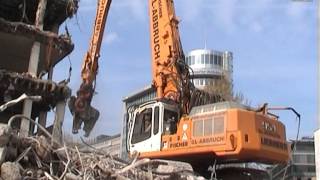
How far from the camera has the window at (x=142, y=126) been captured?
52.7ft

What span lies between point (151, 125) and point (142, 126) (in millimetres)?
355

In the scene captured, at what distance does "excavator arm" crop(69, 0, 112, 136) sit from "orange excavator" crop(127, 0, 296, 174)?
4192 mm

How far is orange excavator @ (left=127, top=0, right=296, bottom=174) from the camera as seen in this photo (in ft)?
48.7

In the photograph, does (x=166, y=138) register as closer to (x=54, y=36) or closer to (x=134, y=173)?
(x=134, y=173)

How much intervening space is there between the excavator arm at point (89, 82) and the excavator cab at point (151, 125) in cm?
478

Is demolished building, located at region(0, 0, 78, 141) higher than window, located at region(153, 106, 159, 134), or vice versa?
demolished building, located at region(0, 0, 78, 141)

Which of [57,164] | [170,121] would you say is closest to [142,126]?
[170,121]

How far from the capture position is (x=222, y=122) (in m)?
15.1

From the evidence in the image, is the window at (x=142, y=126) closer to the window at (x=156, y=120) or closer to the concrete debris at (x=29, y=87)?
the window at (x=156, y=120)

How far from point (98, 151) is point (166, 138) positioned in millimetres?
6216

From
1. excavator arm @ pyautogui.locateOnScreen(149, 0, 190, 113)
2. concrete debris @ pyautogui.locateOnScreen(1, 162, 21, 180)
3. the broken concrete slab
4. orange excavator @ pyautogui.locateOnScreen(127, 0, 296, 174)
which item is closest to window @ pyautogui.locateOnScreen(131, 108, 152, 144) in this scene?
orange excavator @ pyautogui.locateOnScreen(127, 0, 296, 174)

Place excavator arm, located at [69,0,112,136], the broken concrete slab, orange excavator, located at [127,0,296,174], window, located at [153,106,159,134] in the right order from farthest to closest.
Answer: the broken concrete slab < excavator arm, located at [69,0,112,136] < window, located at [153,106,159,134] < orange excavator, located at [127,0,296,174]

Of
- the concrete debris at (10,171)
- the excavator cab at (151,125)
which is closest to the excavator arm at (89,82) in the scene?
the excavator cab at (151,125)

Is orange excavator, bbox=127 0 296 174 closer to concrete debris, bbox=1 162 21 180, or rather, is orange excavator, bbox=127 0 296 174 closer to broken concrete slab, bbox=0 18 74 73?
concrete debris, bbox=1 162 21 180
